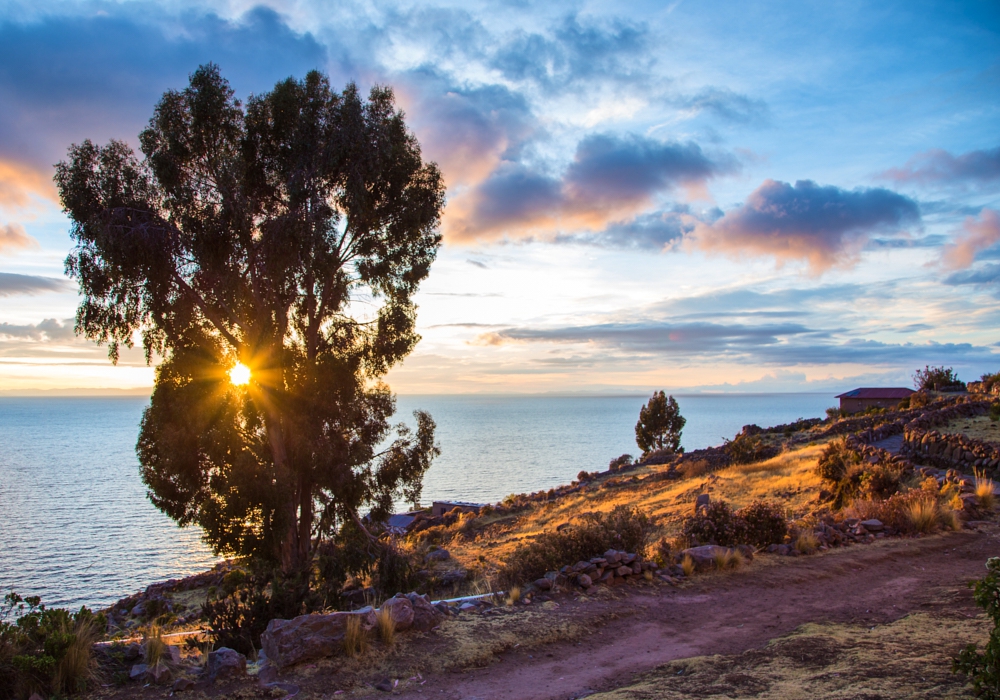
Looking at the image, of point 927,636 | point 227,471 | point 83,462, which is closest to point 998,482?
point 927,636

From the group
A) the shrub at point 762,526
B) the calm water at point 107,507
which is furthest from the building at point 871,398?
the shrub at point 762,526

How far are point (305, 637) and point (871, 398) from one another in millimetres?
56019

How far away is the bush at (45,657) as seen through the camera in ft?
20.2

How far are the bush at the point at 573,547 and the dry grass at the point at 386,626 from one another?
2.94 metres

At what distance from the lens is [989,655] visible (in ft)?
15.0

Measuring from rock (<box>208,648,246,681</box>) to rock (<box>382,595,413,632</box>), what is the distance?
1760mm

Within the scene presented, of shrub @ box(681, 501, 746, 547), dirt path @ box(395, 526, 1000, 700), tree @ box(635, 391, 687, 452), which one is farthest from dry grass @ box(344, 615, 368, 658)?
tree @ box(635, 391, 687, 452)

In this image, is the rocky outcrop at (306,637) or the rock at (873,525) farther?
the rock at (873,525)

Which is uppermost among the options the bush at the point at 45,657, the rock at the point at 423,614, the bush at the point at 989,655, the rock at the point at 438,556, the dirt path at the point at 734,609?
the bush at the point at 989,655

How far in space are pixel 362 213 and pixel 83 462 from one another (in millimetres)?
81530

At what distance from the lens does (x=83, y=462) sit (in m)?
78.5

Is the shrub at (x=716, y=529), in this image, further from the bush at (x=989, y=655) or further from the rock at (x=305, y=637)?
the rock at (x=305, y=637)

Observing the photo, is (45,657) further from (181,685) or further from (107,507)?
(107,507)

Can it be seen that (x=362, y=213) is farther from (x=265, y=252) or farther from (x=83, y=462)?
(x=83, y=462)
